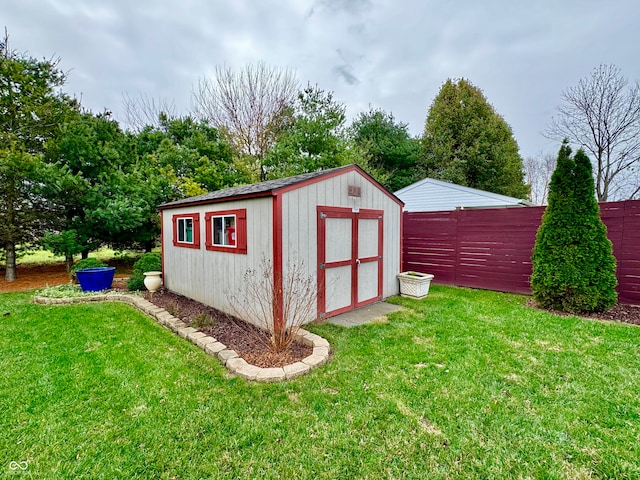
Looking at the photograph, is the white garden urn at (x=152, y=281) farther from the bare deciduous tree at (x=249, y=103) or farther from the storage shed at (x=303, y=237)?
the bare deciduous tree at (x=249, y=103)

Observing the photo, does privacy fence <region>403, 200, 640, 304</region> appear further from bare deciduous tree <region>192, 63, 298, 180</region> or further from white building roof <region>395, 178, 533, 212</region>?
bare deciduous tree <region>192, 63, 298, 180</region>

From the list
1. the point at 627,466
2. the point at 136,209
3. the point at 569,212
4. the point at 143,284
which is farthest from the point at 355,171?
the point at 136,209

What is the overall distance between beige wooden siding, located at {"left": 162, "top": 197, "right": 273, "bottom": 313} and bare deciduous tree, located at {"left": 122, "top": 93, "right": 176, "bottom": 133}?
974 centimetres

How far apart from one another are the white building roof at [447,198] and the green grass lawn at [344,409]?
7.17 metres

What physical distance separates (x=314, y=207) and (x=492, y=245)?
443 cm

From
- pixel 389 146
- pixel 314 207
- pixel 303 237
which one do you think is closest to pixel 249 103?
pixel 389 146

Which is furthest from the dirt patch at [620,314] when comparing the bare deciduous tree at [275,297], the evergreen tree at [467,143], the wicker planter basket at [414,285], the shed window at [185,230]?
the evergreen tree at [467,143]

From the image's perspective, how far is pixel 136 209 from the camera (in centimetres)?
847

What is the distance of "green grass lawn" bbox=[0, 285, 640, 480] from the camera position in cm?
193

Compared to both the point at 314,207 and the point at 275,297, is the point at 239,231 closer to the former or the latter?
the point at 314,207

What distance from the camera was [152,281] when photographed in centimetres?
679

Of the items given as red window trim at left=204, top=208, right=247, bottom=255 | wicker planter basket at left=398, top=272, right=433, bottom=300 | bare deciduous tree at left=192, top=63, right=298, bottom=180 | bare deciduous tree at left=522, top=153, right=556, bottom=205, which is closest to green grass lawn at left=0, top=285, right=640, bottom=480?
red window trim at left=204, top=208, right=247, bottom=255

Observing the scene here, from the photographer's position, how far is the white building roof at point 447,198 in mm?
10531

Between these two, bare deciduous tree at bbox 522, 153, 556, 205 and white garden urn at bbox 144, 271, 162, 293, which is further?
bare deciduous tree at bbox 522, 153, 556, 205
